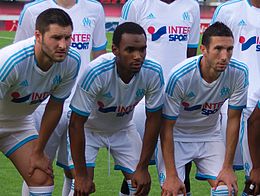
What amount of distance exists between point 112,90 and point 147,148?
516mm

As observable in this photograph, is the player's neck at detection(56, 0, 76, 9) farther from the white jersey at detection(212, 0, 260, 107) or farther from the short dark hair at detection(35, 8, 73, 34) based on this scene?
the white jersey at detection(212, 0, 260, 107)

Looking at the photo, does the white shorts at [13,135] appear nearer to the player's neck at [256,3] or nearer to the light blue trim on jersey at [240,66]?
the light blue trim on jersey at [240,66]

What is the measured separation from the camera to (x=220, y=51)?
6.48 meters

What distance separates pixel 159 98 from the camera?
658 centimetres

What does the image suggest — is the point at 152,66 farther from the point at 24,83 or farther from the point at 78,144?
the point at 24,83

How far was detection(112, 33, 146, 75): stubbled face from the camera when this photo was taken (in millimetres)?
6316

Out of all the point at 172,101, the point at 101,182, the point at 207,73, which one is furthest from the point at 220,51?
the point at 101,182

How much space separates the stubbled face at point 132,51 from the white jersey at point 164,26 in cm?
119

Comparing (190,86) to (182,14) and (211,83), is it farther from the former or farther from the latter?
(182,14)

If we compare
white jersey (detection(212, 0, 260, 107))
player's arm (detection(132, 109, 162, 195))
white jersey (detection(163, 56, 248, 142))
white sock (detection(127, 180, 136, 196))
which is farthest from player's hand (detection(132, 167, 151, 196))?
white jersey (detection(212, 0, 260, 107))

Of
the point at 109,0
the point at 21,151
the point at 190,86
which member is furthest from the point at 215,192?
the point at 109,0

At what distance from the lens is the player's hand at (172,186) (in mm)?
6469

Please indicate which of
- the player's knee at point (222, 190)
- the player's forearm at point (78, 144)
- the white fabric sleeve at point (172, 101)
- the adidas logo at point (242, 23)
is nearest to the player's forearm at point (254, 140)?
the player's knee at point (222, 190)

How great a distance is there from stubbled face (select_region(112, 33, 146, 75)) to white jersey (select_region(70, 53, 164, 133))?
18 centimetres
